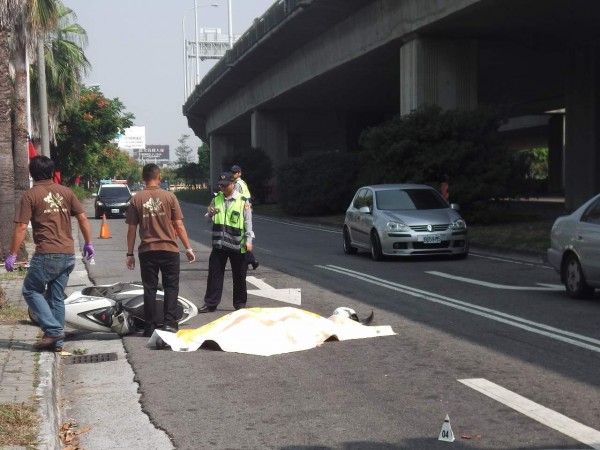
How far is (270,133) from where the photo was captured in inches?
2219

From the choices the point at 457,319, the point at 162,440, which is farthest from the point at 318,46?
the point at 162,440

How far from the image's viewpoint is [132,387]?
793 centimetres

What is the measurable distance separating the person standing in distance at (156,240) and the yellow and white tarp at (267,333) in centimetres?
48

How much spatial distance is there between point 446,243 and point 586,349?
397 inches

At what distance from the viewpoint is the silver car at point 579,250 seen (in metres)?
12.1

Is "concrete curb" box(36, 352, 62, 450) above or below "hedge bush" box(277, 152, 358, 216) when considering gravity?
below

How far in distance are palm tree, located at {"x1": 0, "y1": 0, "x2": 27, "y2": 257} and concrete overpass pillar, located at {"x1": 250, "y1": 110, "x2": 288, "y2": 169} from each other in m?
36.0

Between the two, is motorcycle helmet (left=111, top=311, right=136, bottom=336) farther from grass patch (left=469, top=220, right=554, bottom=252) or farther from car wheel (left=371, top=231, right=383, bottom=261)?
grass patch (left=469, top=220, right=554, bottom=252)

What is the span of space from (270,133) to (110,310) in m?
46.5

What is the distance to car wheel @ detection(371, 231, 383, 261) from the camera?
1923 cm

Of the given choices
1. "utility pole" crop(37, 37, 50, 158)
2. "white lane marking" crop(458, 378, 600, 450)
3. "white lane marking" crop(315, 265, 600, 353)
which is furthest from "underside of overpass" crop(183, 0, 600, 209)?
"white lane marking" crop(458, 378, 600, 450)

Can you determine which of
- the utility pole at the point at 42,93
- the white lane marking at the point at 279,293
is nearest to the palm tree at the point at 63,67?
the utility pole at the point at 42,93

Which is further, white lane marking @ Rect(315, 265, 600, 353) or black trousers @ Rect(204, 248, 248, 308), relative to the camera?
black trousers @ Rect(204, 248, 248, 308)

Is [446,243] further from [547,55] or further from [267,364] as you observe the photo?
[547,55]
